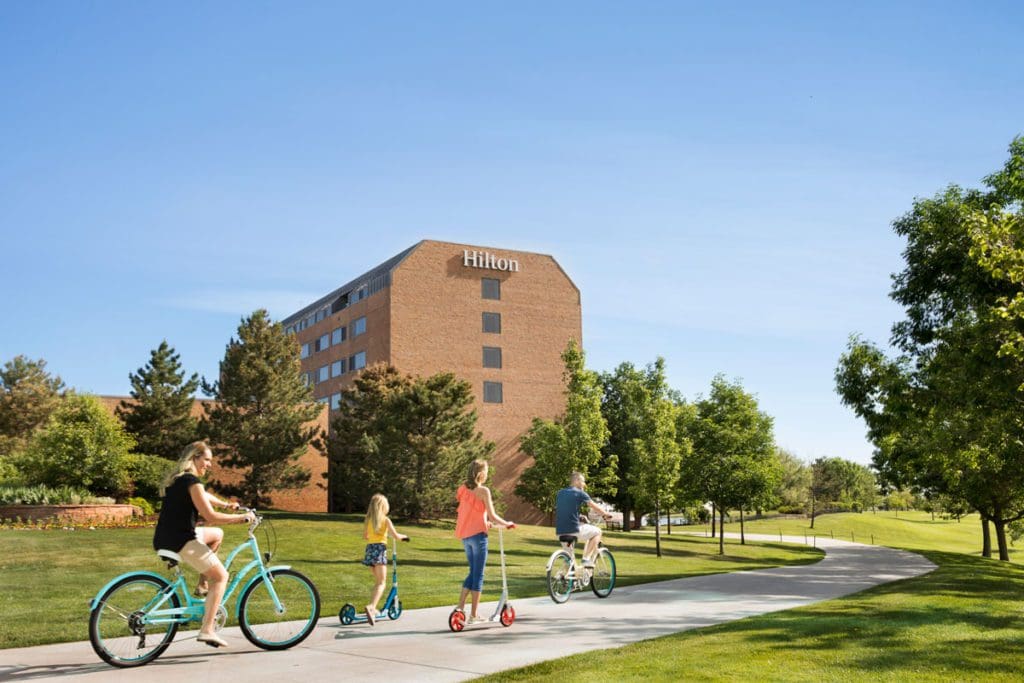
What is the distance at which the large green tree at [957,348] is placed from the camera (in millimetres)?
15570

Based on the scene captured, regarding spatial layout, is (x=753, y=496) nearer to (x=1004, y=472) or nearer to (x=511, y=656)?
(x=1004, y=472)

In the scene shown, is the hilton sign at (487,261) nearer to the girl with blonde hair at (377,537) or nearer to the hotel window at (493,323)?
the hotel window at (493,323)

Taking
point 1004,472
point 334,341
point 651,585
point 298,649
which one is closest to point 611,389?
point 334,341

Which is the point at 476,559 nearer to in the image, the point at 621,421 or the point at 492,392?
the point at 492,392

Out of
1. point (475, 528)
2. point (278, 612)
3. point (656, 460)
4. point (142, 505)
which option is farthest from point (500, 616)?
point (142, 505)

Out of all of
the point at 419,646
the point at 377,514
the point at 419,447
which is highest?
the point at 419,447

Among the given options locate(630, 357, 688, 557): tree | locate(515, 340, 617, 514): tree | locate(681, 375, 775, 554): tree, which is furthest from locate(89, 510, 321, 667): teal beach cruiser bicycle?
locate(515, 340, 617, 514): tree

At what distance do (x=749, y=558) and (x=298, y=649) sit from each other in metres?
33.8

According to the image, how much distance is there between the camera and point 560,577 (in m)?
13.8

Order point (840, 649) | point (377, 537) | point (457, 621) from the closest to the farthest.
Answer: point (840, 649), point (457, 621), point (377, 537)

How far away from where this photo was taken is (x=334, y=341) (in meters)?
69.8

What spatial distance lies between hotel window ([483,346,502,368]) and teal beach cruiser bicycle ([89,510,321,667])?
51.9 m

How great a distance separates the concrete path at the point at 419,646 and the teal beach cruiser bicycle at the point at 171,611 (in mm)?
186

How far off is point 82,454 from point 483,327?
102 ft
